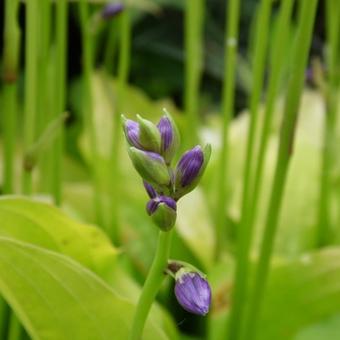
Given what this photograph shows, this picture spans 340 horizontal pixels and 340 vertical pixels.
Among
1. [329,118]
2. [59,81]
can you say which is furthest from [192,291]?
[329,118]

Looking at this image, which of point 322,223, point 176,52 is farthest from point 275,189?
point 176,52

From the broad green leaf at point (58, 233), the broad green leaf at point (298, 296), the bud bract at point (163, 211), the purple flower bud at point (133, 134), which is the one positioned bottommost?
the broad green leaf at point (298, 296)

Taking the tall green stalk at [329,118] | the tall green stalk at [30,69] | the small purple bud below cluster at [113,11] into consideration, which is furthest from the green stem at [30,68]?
the tall green stalk at [329,118]

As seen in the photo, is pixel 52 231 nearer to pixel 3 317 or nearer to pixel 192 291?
pixel 3 317

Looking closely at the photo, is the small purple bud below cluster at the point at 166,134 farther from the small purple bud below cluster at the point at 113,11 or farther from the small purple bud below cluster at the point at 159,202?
the small purple bud below cluster at the point at 113,11

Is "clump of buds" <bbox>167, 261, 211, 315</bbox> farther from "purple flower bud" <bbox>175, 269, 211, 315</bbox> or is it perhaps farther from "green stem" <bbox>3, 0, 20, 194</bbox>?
"green stem" <bbox>3, 0, 20, 194</bbox>

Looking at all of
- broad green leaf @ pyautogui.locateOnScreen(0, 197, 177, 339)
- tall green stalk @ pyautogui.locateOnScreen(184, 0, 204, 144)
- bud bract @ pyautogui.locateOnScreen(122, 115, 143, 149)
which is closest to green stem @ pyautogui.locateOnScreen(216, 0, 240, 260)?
tall green stalk @ pyautogui.locateOnScreen(184, 0, 204, 144)
